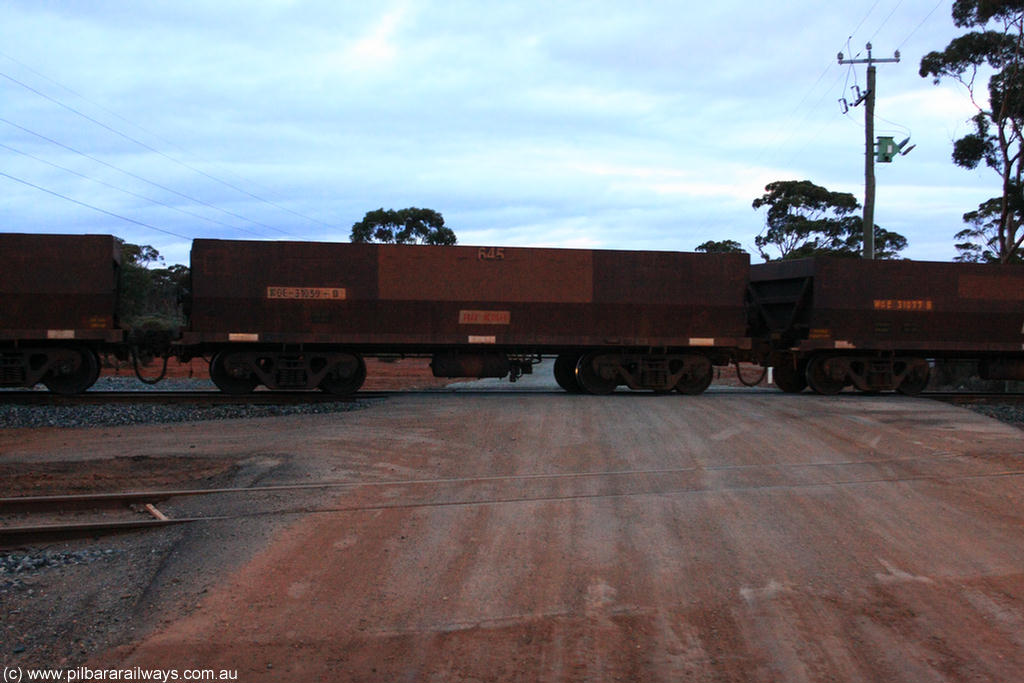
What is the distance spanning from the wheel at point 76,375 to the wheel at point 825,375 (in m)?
15.0

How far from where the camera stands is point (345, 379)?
16672mm

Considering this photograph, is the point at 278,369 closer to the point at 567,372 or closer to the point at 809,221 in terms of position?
the point at 567,372

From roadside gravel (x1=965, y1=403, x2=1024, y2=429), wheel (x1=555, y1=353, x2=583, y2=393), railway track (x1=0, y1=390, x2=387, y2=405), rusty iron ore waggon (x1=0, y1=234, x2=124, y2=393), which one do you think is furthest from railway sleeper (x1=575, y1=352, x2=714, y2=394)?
rusty iron ore waggon (x1=0, y1=234, x2=124, y2=393)

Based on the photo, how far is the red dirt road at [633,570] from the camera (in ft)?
14.8

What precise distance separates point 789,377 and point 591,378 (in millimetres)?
5298

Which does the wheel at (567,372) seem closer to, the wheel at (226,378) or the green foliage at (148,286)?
the wheel at (226,378)

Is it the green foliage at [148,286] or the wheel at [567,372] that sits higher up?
the green foliage at [148,286]

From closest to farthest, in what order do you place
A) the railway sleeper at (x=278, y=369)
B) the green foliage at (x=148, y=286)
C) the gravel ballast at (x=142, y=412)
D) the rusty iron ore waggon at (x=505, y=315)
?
the gravel ballast at (x=142, y=412) → the rusty iron ore waggon at (x=505, y=315) → the railway sleeper at (x=278, y=369) → the green foliage at (x=148, y=286)

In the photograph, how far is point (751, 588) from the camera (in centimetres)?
549

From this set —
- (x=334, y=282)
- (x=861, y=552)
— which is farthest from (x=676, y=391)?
(x=861, y=552)

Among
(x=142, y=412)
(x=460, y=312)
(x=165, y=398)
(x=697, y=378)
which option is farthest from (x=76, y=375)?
(x=697, y=378)

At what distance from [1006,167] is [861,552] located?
1340 inches

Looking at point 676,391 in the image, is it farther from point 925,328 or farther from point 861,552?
point 861,552

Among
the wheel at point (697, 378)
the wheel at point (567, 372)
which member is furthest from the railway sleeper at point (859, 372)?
the wheel at point (567, 372)
